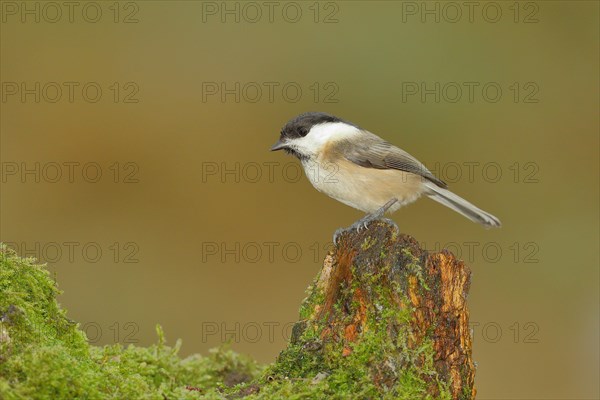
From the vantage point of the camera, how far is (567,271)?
842 centimetres

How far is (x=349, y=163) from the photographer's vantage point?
4.54 m

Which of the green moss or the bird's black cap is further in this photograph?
the bird's black cap

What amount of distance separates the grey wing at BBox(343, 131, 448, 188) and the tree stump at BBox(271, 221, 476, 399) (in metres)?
1.39

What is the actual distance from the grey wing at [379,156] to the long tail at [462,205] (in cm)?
8

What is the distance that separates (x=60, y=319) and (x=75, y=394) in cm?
56

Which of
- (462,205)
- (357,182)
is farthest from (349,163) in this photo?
(462,205)

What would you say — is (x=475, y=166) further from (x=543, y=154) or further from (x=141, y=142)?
(x=141, y=142)

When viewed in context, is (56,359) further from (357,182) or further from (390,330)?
(357,182)

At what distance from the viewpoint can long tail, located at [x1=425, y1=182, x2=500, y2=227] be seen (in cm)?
483

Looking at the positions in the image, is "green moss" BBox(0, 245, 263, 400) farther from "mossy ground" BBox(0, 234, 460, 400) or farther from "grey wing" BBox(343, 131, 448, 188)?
"grey wing" BBox(343, 131, 448, 188)

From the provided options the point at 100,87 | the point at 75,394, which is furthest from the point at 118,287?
the point at 75,394

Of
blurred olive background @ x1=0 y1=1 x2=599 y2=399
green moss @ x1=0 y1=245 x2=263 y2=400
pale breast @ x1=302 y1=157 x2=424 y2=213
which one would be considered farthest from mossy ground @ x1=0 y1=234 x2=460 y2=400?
blurred olive background @ x1=0 y1=1 x2=599 y2=399

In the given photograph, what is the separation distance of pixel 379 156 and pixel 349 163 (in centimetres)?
23

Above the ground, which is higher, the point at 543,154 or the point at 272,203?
the point at 543,154
